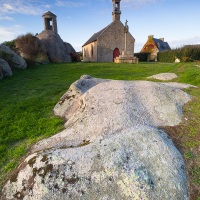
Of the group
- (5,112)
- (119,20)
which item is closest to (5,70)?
(5,112)

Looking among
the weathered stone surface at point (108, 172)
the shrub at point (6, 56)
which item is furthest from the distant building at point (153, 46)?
the weathered stone surface at point (108, 172)

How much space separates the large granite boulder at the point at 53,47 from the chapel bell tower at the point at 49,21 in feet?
12.5

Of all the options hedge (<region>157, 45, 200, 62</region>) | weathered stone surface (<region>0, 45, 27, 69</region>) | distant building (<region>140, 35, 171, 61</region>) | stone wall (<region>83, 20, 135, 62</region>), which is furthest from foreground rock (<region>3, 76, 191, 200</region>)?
distant building (<region>140, 35, 171, 61</region>)

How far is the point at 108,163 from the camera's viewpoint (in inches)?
138

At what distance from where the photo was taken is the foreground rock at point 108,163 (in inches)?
125

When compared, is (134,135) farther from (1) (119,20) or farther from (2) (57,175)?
(1) (119,20)

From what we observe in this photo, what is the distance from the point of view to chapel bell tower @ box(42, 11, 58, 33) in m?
38.8

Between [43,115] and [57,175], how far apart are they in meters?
4.04

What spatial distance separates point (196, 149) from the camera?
13.1 feet

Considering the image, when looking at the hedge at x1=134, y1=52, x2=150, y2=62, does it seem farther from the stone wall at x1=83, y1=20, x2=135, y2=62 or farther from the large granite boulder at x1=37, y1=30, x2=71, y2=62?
the large granite boulder at x1=37, y1=30, x2=71, y2=62

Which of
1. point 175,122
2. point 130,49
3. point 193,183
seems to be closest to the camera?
point 193,183

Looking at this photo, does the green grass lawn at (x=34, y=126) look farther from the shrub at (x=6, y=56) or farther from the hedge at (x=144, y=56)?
the hedge at (x=144, y=56)

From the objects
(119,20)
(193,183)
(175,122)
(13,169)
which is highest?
(119,20)

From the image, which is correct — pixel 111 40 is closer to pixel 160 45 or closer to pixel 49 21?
pixel 49 21
